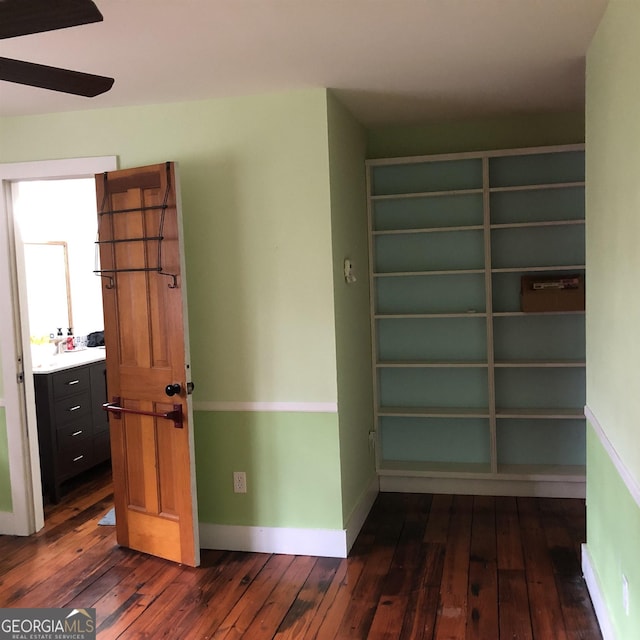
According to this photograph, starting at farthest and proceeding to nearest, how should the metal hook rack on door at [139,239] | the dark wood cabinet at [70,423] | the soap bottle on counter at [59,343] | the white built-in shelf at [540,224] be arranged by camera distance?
the soap bottle on counter at [59,343] < the dark wood cabinet at [70,423] < the white built-in shelf at [540,224] < the metal hook rack on door at [139,239]

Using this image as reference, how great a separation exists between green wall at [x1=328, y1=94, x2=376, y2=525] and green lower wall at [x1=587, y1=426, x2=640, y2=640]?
1.20m

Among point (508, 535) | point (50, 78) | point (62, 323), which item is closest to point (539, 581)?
point (508, 535)

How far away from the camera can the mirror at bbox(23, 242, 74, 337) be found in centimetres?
555

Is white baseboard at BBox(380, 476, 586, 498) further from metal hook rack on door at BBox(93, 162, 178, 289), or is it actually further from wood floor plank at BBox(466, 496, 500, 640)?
metal hook rack on door at BBox(93, 162, 178, 289)

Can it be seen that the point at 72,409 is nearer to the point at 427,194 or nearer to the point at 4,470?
the point at 4,470

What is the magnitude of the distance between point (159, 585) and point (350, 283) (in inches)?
71.4

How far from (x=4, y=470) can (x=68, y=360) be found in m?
1.08

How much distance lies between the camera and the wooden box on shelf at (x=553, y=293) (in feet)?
13.1

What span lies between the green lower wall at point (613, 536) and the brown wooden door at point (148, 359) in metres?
1.83

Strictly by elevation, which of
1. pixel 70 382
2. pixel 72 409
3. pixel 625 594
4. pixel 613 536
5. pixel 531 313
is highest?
pixel 531 313

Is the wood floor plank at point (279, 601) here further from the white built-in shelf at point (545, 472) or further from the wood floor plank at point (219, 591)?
the white built-in shelf at point (545, 472)

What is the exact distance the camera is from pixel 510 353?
14.1 feet

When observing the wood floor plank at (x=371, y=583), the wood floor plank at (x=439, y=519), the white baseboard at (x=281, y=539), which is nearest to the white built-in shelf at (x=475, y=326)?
the wood floor plank at (x=439, y=519)

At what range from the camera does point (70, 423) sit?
15.0 feet
